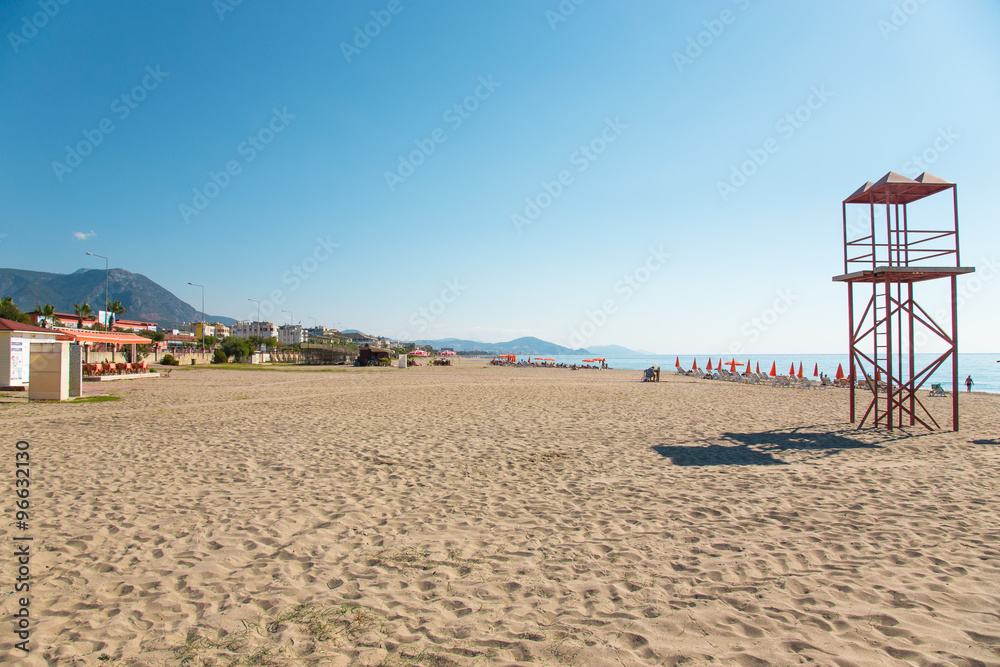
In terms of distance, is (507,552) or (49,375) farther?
(49,375)

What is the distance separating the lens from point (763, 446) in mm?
8977

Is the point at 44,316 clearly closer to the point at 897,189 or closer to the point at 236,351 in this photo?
the point at 236,351

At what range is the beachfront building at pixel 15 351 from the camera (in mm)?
17484

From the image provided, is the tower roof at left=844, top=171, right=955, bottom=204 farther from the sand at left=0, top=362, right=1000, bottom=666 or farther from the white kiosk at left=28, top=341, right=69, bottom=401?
the white kiosk at left=28, top=341, right=69, bottom=401

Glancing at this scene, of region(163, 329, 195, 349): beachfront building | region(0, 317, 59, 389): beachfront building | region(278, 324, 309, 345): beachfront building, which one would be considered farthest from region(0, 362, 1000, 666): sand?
region(278, 324, 309, 345): beachfront building

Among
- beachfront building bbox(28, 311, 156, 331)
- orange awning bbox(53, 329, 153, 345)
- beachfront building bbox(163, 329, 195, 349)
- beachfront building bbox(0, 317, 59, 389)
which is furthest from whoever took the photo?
beachfront building bbox(163, 329, 195, 349)

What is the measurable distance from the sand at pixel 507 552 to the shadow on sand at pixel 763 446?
105 millimetres

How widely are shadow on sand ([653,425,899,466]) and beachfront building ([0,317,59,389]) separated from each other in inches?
821

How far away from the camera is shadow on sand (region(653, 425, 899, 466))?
785 cm

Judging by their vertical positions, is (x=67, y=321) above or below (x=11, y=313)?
below

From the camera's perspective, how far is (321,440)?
920 cm

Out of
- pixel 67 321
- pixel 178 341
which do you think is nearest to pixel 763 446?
pixel 67 321

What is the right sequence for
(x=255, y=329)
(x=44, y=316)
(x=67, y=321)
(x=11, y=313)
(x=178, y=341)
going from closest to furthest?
(x=44, y=316) < (x=11, y=313) < (x=67, y=321) < (x=178, y=341) < (x=255, y=329)

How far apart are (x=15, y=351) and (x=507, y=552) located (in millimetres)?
22194
